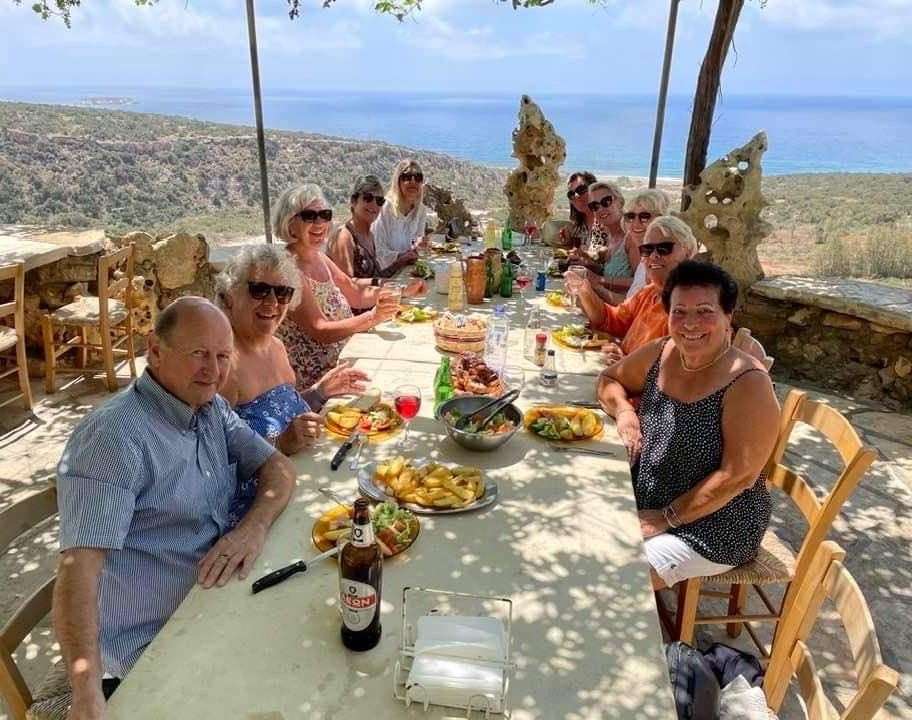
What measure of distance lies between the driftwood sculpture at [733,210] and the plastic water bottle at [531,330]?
2259mm

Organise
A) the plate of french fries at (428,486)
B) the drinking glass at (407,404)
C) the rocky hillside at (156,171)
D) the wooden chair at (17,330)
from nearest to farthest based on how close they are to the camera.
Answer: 1. the plate of french fries at (428,486)
2. the drinking glass at (407,404)
3. the wooden chair at (17,330)
4. the rocky hillside at (156,171)

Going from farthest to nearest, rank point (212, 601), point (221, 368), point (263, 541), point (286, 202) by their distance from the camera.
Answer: point (286, 202) → point (221, 368) → point (263, 541) → point (212, 601)

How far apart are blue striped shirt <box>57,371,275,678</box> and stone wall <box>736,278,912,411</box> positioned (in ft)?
16.2

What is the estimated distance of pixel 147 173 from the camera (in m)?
16.1

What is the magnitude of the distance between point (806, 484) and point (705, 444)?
40cm

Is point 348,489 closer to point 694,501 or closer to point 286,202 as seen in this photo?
point 694,501

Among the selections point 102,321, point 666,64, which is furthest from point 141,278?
point 666,64

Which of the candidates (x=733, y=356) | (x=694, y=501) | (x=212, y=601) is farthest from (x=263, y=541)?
(x=733, y=356)

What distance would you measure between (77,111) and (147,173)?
28.6ft

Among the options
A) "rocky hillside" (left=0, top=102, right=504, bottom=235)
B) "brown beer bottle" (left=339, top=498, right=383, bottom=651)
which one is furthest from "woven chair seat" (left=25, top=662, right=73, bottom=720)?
"rocky hillside" (left=0, top=102, right=504, bottom=235)

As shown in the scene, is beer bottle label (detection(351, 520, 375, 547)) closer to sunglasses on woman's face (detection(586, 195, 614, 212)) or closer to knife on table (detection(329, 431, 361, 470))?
knife on table (detection(329, 431, 361, 470))

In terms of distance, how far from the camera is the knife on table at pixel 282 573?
1.48 m

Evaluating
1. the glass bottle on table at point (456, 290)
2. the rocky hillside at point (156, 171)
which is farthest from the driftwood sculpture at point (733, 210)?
the rocky hillside at point (156, 171)

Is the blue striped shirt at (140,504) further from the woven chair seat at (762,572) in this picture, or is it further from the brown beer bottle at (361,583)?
the woven chair seat at (762,572)
